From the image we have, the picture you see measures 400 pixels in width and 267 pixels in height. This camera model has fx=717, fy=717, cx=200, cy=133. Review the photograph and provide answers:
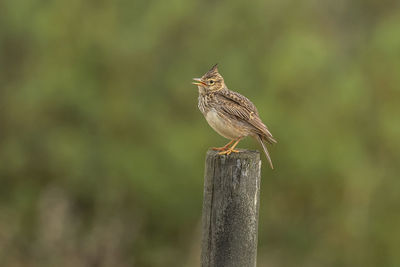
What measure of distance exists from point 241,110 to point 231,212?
184 centimetres

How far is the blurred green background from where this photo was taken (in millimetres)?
11281

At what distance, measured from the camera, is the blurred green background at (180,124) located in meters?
11.3

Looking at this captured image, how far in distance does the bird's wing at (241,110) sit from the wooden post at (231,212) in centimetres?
145

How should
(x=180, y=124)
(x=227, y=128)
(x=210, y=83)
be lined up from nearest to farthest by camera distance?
(x=227, y=128) → (x=210, y=83) → (x=180, y=124)

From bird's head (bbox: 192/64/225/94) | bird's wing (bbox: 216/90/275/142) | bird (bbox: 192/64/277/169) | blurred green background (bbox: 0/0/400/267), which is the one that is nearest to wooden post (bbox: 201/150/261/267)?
bird (bbox: 192/64/277/169)

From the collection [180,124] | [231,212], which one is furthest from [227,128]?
[180,124]

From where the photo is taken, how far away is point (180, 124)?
12.2 meters

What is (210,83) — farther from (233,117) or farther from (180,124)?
(180,124)

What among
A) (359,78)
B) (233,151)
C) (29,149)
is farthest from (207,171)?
(29,149)

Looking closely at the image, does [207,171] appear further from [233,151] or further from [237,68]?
[237,68]

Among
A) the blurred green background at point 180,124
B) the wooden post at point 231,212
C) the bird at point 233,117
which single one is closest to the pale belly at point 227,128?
the bird at point 233,117

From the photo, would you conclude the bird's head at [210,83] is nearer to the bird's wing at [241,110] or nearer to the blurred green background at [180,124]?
the bird's wing at [241,110]

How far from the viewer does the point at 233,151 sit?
16.6ft

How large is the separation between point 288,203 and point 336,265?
47.9 inches
